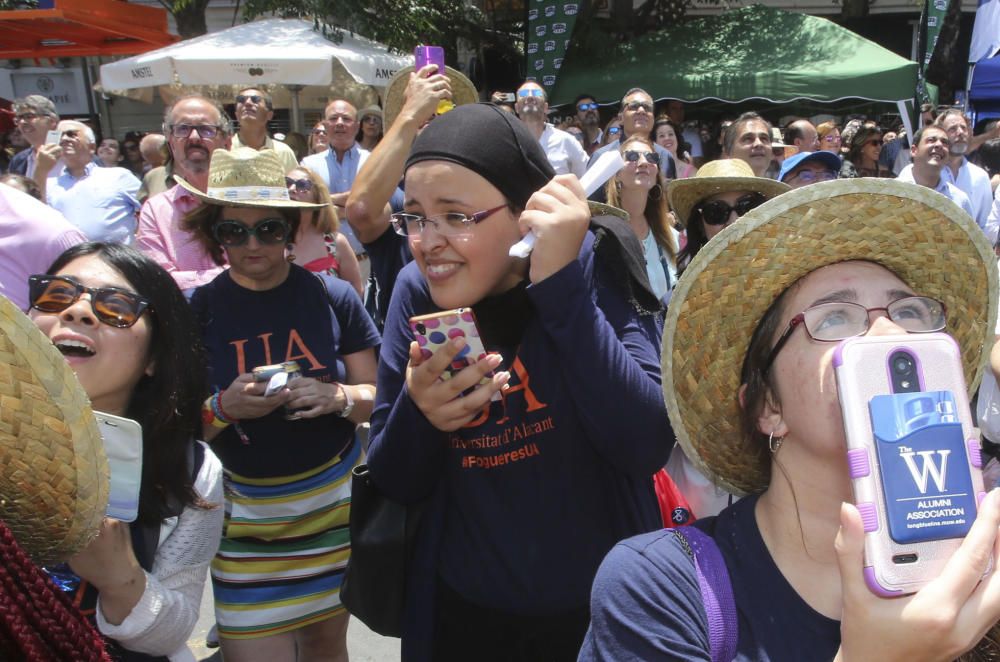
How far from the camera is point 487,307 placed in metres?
1.70

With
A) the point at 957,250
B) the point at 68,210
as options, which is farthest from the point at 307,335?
the point at 68,210

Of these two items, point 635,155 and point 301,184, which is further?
point 635,155

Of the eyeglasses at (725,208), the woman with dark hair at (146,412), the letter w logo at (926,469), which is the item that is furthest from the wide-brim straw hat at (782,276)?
the eyeglasses at (725,208)

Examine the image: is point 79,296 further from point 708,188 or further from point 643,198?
point 643,198

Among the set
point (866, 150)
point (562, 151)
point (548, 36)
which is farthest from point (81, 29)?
point (866, 150)

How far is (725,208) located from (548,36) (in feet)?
39.1

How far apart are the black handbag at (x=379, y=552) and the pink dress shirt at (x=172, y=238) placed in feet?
6.01

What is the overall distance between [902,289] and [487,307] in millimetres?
804

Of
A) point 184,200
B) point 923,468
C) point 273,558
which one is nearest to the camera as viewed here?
point 923,468

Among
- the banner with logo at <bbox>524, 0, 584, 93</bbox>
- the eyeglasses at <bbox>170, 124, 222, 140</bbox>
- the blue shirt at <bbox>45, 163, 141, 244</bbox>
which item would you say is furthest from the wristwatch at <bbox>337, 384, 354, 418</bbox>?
the banner with logo at <bbox>524, 0, 584, 93</bbox>

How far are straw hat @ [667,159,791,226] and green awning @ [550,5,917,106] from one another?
1090 cm

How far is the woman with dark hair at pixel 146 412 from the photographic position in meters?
1.62

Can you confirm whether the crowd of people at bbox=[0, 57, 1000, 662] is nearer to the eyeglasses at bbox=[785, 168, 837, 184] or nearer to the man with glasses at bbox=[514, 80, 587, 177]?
the eyeglasses at bbox=[785, 168, 837, 184]

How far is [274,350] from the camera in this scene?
2602mm
